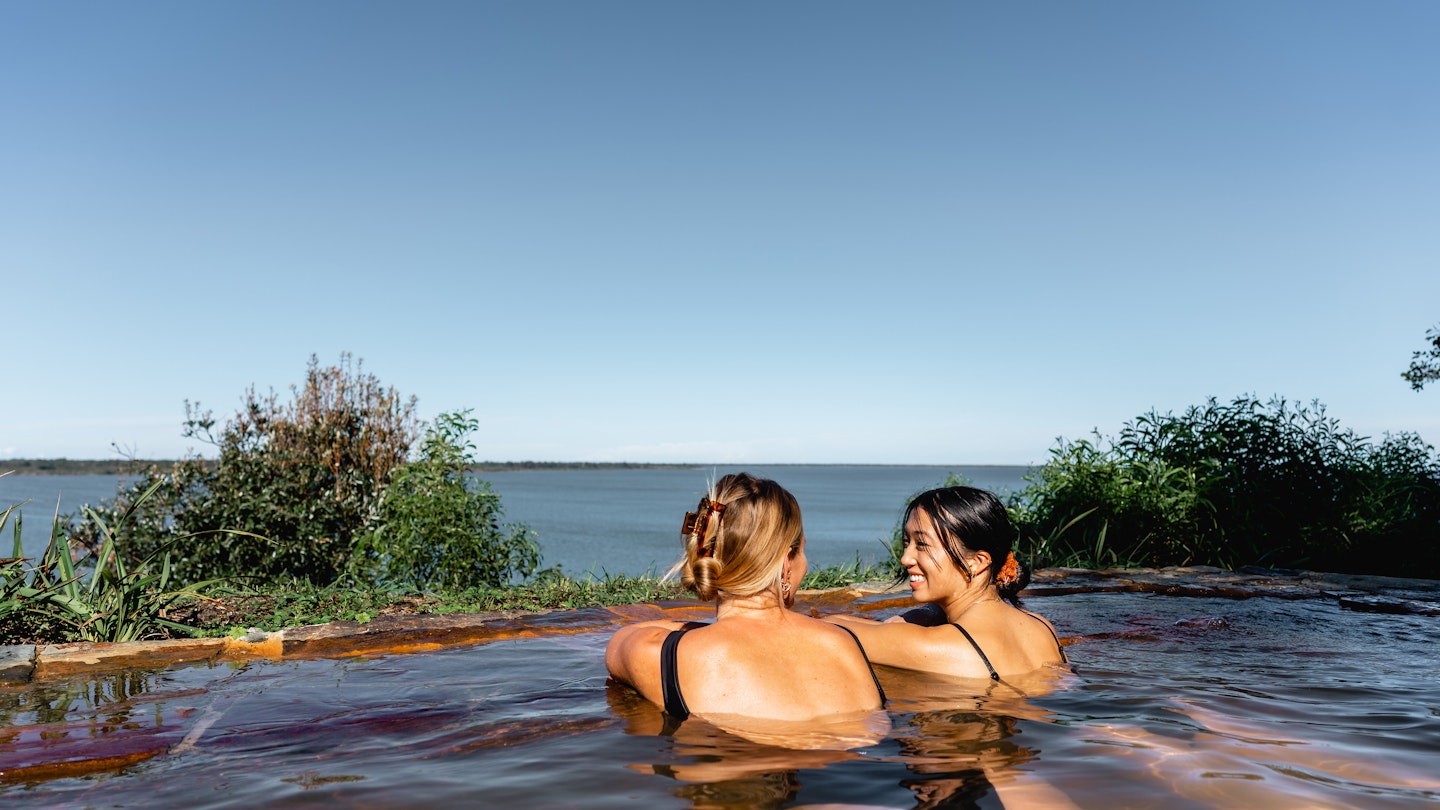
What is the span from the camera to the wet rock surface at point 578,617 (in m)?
5.11

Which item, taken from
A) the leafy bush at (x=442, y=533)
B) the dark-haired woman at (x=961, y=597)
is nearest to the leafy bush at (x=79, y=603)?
the leafy bush at (x=442, y=533)

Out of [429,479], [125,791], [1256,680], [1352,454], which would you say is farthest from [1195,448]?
[125,791]

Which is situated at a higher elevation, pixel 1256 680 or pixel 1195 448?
pixel 1195 448

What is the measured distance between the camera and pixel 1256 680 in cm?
504

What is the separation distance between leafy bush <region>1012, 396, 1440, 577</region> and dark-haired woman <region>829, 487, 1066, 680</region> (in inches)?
257

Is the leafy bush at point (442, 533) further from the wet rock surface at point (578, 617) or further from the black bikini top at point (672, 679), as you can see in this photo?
the black bikini top at point (672, 679)

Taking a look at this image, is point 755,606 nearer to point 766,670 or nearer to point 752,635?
point 752,635

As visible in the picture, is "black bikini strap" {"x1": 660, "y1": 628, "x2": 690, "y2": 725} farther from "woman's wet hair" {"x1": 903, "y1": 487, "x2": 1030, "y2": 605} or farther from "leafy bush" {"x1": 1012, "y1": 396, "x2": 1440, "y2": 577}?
"leafy bush" {"x1": 1012, "y1": 396, "x2": 1440, "y2": 577}

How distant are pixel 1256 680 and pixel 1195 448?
23.2 feet

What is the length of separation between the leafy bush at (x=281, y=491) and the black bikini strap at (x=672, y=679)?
265 inches

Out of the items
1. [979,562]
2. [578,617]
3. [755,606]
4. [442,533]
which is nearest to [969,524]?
[979,562]

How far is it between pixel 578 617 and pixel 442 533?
313 centimetres

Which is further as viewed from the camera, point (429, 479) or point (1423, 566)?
point (1423, 566)

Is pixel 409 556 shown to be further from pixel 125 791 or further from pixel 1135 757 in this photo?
pixel 1135 757
